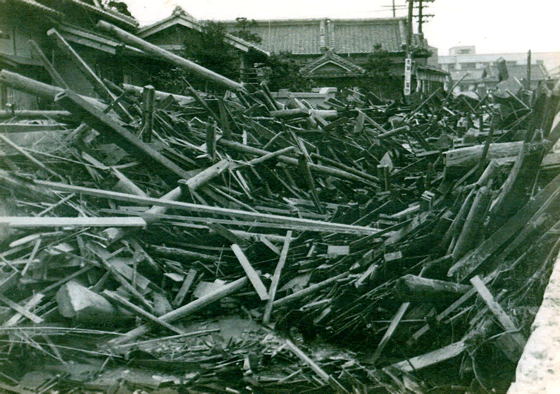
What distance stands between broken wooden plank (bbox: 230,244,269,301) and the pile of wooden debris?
0.03m

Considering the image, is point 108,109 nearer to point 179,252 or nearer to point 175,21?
point 179,252

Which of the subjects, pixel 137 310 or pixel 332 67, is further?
pixel 332 67

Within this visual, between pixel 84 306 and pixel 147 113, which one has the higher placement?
pixel 147 113

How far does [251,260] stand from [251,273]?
554 mm

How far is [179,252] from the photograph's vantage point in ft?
20.7

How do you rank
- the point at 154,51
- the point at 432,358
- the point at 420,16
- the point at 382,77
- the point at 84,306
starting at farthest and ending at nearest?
the point at 420,16 < the point at 382,77 < the point at 154,51 < the point at 84,306 < the point at 432,358

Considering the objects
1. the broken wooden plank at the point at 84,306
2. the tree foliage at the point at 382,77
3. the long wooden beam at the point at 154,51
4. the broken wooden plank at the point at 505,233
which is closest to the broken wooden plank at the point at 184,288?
the broken wooden plank at the point at 84,306

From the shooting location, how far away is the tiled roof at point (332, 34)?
32.9m

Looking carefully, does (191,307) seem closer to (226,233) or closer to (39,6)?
(226,233)

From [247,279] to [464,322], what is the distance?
8.61 feet

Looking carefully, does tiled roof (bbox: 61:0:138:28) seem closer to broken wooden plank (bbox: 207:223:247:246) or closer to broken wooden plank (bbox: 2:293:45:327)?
broken wooden plank (bbox: 207:223:247:246)

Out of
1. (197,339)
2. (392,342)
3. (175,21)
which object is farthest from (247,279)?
(175,21)

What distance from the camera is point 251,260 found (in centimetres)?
635

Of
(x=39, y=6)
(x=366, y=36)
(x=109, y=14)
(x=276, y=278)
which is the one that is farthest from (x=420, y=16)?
(x=276, y=278)
